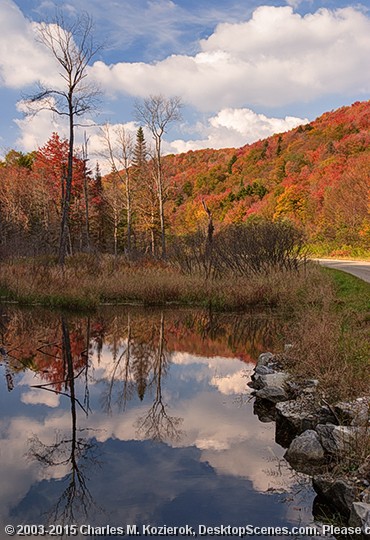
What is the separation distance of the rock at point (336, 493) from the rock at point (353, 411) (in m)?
0.87

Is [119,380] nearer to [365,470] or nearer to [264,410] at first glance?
[264,410]

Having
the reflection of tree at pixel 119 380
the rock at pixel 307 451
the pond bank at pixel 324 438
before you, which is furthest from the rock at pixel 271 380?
the reflection of tree at pixel 119 380

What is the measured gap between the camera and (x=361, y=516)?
12.8 ft

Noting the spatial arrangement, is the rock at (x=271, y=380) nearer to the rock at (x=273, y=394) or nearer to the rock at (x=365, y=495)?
the rock at (x=273, y=394)

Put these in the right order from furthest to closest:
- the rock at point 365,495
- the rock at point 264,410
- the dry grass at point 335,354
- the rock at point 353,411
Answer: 1. the rock at point 264,410
2. the dry grass at point 335,354
3. the rock at point 353,411
4. the rock at point 365,495

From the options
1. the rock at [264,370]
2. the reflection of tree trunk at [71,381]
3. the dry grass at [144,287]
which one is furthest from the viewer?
the dry grass at [144,287]

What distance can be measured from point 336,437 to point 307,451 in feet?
1.55

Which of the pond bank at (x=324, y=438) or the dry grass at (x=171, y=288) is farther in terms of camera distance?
the dry grass at (x=171, y=288)

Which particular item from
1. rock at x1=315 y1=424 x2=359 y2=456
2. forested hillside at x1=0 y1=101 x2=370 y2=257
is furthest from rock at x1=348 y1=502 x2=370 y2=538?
forested hillside at x1=0 y1=101 x2=370 y2=257

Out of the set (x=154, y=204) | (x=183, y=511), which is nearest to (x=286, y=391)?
(x=183, y=511)

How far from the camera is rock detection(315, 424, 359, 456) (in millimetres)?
4977

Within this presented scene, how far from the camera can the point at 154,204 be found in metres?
42.4

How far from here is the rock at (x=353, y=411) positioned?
537 centimetres

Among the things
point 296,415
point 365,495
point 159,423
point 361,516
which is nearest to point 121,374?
point 159,423
